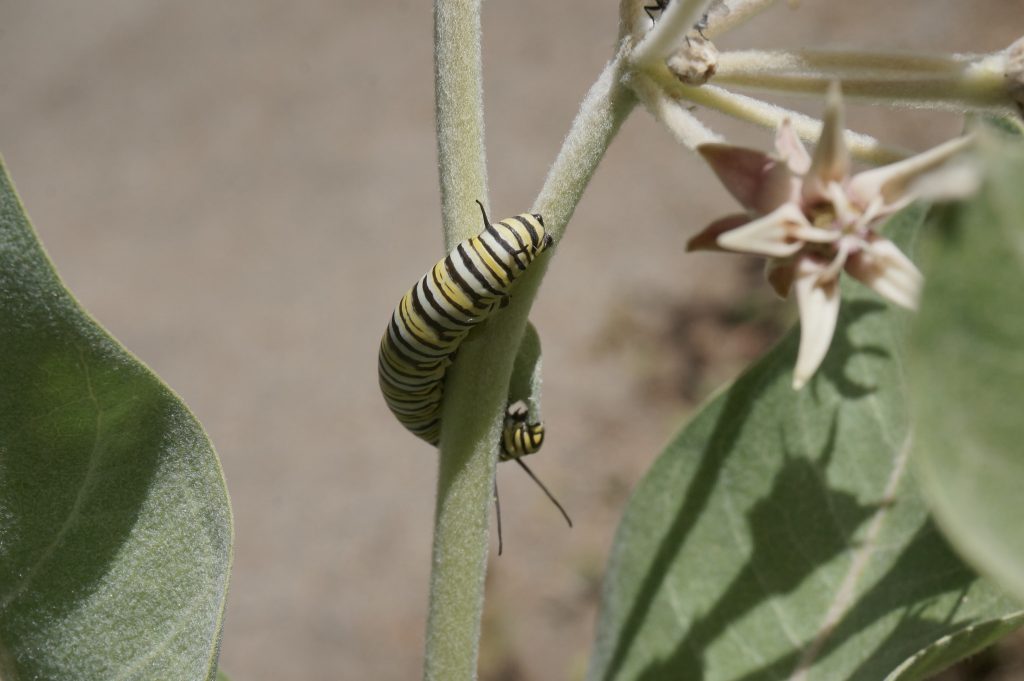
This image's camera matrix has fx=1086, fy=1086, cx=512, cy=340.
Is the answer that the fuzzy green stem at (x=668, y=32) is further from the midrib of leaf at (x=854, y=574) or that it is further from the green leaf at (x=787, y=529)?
the midrib of leaf at (x=854, y=574)

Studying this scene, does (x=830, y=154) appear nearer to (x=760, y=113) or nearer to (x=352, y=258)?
(x=760, y=113)

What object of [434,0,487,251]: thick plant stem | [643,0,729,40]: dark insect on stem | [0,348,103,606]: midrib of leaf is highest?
[643,0,729,40]: dark insect on stem

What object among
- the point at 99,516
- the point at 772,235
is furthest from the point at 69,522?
the point at 772,235

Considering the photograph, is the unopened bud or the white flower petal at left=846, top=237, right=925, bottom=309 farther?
the unopened bud

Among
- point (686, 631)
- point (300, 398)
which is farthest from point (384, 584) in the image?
point (686, 631)

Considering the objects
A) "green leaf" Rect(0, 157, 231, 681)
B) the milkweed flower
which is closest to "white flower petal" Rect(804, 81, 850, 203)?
the milkweed flower

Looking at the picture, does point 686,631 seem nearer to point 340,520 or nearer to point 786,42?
point 340,520

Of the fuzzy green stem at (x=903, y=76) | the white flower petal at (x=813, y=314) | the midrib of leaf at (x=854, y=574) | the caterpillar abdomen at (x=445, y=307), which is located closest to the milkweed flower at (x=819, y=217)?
the white flower petal at (x=813, y=314)

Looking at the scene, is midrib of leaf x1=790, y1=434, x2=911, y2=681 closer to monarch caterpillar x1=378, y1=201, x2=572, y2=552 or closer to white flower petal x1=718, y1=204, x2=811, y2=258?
monarch caterpillar x1=378, y1=201, x2=572, y2=552
